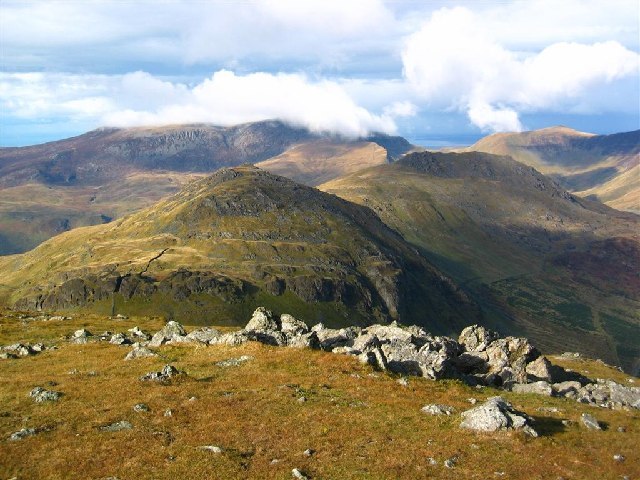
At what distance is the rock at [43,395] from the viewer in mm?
39719

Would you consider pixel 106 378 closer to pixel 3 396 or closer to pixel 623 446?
pixel 3 396

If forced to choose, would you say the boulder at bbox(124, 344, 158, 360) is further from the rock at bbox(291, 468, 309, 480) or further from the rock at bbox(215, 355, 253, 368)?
the rock at bbox(291, 468, 309, 480)

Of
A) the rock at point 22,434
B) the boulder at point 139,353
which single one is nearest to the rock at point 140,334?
the boulder at point 139,353

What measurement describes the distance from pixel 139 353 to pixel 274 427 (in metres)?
22.9

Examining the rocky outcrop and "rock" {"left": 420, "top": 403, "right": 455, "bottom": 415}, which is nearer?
the rocky outcrop

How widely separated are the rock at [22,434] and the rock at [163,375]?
12.0 m

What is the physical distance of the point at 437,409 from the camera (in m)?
42.4

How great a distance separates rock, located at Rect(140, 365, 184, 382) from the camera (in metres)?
45.4

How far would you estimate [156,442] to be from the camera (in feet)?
110

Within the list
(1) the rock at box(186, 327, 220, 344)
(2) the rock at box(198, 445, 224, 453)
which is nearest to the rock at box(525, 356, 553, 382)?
(1) the rock at box(186, 327, 220, 344)

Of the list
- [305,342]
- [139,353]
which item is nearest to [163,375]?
[139,353]

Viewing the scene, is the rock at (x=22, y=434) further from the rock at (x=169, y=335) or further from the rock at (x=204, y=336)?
the rock at (x=204, y=336)

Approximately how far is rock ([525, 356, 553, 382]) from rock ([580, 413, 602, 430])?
25753 millimetres

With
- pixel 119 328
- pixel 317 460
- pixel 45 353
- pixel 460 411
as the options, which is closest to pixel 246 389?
pixel 317 460
